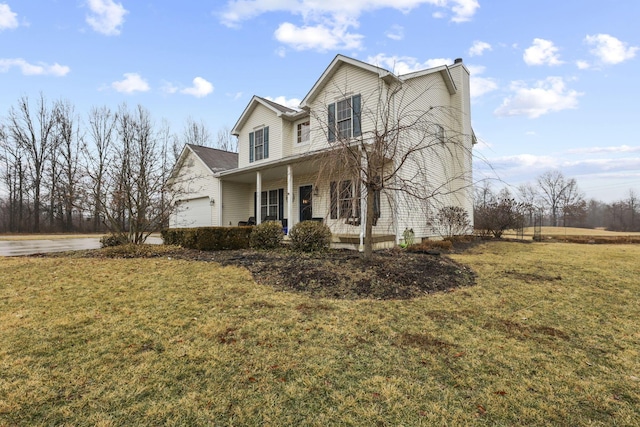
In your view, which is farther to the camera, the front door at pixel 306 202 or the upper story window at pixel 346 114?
the front door at pixel 306 202

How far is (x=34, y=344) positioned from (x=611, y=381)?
5.56m

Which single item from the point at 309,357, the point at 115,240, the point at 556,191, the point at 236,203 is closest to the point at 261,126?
the point at 236,203

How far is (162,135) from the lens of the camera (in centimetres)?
1914

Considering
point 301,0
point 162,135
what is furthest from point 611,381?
point 162,135

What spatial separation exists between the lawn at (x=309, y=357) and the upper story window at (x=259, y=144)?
10571 millimetres

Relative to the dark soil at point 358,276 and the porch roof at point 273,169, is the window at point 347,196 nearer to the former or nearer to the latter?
the dark soil at point 358,276

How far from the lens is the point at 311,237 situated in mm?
9039

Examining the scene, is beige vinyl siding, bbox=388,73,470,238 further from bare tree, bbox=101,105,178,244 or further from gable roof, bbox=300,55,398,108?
bare tree, bbox=101,105,178,244

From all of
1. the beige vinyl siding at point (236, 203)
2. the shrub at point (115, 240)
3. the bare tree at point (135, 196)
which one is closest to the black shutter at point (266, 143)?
the beige vinyl siding at point (236, 203)

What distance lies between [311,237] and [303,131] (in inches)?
263

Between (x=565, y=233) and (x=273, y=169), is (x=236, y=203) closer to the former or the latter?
(x=273, y=169)

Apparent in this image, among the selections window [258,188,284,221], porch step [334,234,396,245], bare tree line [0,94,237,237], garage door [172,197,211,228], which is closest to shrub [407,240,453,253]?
porch step [334,234,396,245]

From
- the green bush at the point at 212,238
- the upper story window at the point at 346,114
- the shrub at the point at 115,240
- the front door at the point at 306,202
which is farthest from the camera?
the front door at the point at 306,202

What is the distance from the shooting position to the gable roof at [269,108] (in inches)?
546
